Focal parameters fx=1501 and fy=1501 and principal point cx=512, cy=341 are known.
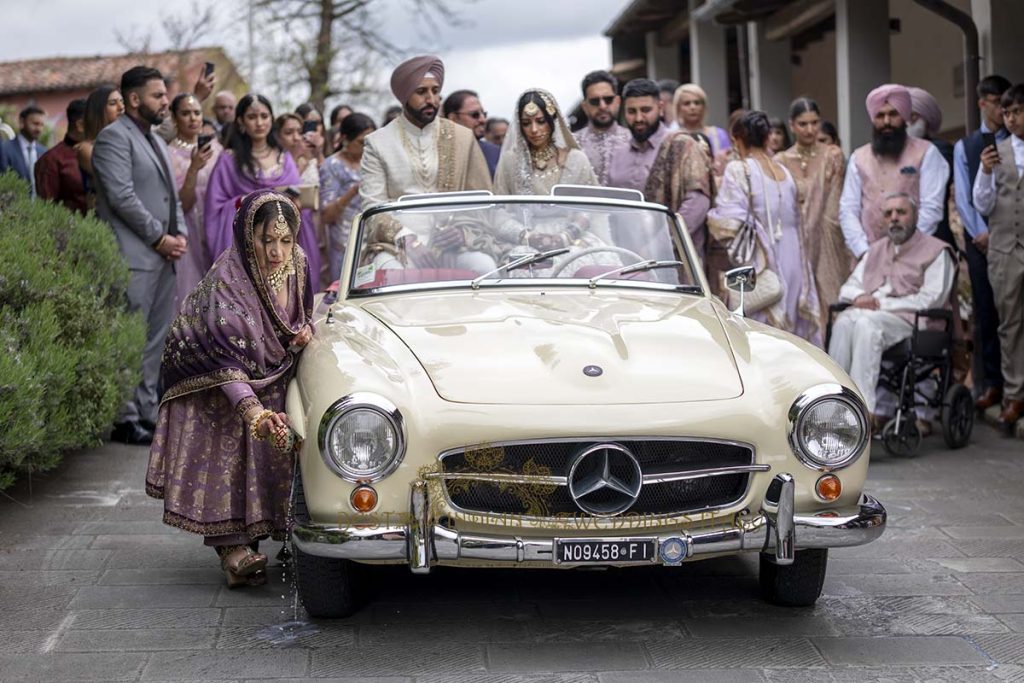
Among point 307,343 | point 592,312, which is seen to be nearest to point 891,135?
point 592,312

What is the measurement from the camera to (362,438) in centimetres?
484

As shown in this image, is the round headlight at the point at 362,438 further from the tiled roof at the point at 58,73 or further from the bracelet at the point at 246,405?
the tiled roof at the point at 58,73

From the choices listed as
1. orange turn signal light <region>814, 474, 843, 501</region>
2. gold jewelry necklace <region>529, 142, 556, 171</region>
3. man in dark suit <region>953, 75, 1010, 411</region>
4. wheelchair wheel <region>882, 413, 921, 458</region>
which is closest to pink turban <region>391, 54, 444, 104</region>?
gold jewelry necklace <region>529, 142, 556, 171</region>

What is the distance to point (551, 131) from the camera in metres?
8.41

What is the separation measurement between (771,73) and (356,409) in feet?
52.1

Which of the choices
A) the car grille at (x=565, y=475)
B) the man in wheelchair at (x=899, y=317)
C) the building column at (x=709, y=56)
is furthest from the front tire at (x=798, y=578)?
the building column at (x=709, y=56)

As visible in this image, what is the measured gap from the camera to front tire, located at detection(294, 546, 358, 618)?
5.16 m

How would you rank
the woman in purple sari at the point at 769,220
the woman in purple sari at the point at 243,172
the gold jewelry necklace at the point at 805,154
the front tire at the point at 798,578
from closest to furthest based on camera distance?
the front tire at the point at 798,578 → the woman in purple sari at the point at 769,220 → the woman in purple sari at the point at 243,172 → the gold jewelry necklace at the point at 805,154

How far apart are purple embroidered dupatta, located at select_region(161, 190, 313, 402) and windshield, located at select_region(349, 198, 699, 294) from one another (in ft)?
2.22

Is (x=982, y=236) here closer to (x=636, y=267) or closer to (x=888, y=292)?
(x=888, y=292)

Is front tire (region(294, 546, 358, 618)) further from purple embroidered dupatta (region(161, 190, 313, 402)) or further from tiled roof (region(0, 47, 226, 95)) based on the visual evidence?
tiled roof (region(0, 47, 226, 95))

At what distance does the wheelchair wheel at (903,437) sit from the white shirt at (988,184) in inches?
61.0

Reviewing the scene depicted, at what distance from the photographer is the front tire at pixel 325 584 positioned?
16.9 ft

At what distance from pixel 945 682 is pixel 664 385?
129cm
